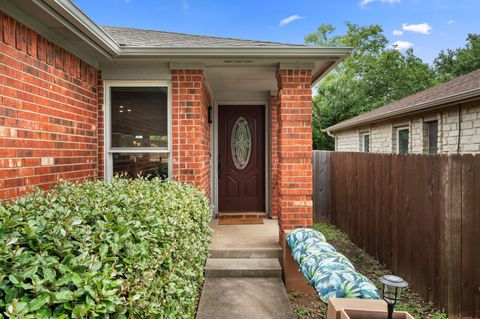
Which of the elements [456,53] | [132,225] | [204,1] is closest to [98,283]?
[132,225]

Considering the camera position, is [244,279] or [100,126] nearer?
[244,279]

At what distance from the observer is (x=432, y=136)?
305 inches

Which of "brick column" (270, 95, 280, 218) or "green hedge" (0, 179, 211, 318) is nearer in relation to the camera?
"green hedge" (0, 179, 211, 318)

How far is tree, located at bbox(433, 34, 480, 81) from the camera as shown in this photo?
23.5 metres

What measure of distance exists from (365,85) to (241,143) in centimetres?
1749

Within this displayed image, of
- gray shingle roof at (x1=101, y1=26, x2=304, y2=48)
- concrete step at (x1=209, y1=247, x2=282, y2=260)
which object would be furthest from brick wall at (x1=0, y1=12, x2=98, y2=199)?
concrete step at (x1=209, y1=247, x2=282, y2=260)

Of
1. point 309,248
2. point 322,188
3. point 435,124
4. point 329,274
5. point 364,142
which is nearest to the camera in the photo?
point 329,274

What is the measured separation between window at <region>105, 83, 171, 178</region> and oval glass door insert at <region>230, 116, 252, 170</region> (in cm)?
240

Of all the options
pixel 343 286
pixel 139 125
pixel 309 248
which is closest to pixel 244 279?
pixel 309 248

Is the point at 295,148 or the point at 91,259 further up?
the point at 295,148

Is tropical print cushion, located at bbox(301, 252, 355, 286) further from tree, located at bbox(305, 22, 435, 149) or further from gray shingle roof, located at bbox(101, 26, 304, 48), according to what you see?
tree, located at bbox(305, 22, 435, 149)

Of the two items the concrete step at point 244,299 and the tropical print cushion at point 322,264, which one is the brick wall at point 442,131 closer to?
the tropical print cushion at point 322,264

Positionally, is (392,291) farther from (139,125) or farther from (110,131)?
(110,131)

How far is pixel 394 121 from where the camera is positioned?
9320mm
